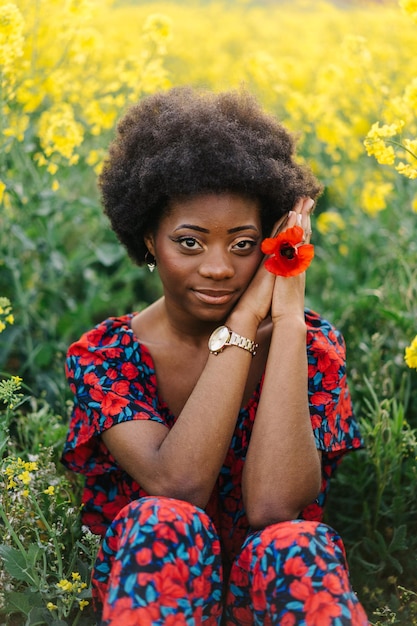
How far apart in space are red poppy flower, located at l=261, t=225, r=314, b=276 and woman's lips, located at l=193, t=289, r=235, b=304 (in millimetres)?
123

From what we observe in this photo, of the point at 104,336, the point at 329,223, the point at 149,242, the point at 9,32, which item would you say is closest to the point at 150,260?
the point at 149,242

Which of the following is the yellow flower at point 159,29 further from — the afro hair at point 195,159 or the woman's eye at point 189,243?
the woman's eye at point 189,243

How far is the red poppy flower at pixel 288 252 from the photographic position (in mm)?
1880

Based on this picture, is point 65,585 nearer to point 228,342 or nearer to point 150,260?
point 228,342

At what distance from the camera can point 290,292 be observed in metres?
1.95

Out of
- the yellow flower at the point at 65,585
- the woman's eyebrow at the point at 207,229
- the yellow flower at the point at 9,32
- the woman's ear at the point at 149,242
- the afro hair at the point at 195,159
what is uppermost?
the yellow flower at the point at 9,32

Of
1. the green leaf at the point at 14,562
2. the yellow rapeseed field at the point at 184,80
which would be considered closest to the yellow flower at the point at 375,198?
the yellow rapeseed field at the point at 184,80

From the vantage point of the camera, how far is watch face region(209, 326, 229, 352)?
1.89 m

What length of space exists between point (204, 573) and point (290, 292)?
698 millimetres

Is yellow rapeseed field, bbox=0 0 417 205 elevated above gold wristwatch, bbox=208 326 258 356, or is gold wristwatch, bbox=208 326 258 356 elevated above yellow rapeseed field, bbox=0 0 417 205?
yellow rapeseed field, bbox=0 0 417 205

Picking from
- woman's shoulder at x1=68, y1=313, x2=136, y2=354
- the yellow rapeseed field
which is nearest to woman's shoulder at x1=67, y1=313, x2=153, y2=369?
woman's shoulder at x1=68, y1=313, x2=136, y2=354

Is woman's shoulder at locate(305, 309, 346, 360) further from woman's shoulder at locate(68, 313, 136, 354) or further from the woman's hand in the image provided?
woman's shoulder at locate(68, 313, 136, 354)

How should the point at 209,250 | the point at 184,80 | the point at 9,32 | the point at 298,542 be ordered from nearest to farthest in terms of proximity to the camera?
1. the point at 298,542
2. the point at 209,250
3. the point at 9,32
4. the point at 184,80

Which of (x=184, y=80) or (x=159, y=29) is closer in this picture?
(x=159, y=29)
